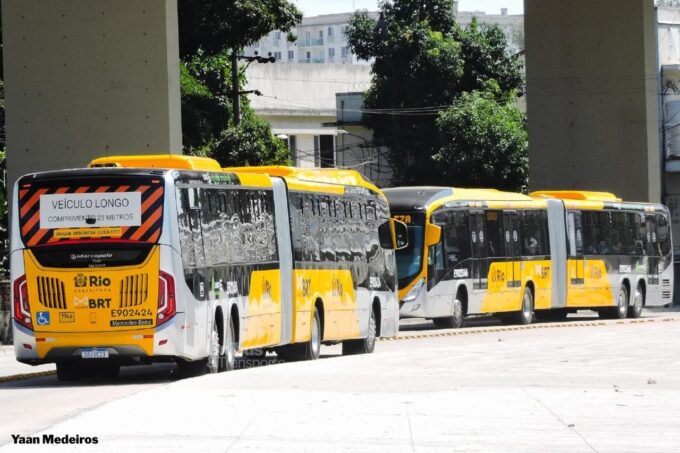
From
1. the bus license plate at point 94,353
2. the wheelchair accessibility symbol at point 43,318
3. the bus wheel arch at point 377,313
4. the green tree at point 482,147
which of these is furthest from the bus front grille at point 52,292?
the green tree at point 482,147

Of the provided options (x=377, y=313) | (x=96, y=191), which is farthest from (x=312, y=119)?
(x=96, y=191)

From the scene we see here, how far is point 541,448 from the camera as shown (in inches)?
477

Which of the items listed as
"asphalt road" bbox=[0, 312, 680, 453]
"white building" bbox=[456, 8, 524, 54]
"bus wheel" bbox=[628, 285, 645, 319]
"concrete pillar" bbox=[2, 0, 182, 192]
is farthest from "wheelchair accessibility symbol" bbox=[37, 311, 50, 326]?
"white building" bbox=[456, 8, 524, 54]

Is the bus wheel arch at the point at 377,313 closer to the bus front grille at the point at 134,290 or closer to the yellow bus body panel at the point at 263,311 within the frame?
the yellow bus body panel at the point at 263,311

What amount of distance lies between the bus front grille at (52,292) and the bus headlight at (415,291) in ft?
54.0

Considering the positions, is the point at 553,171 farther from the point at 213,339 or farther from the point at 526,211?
the point at 213,339

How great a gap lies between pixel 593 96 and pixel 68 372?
26.6m

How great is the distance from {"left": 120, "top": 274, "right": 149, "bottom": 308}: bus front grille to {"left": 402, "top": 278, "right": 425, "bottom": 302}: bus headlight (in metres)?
16.3

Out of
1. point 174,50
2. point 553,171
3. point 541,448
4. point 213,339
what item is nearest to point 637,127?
point 553,171

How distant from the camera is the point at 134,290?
64.8 ft

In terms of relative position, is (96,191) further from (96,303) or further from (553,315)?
(553,315)

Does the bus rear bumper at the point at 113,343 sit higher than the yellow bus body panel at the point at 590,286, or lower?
higher

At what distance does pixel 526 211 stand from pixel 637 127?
554 cm

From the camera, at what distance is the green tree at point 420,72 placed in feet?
225
